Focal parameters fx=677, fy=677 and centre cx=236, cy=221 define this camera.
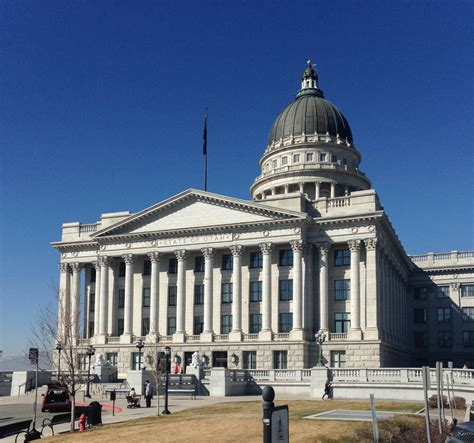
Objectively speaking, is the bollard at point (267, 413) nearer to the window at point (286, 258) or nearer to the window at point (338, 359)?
the window at point (338, 359)

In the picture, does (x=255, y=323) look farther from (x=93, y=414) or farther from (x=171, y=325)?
(x=93, y=414)

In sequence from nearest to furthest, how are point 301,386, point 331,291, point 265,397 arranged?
point 265,397
point 301,386
point 331,291

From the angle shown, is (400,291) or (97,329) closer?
(97,329)

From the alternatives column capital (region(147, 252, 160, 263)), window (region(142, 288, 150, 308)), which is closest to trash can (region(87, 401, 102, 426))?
column capital (region(147, 252, 160, 263))

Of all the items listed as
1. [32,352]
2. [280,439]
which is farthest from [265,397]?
[32,352]

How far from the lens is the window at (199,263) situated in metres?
76.0

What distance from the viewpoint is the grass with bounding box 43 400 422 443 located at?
25797mm

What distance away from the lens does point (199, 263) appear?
76438 millimetres

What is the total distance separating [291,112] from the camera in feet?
335

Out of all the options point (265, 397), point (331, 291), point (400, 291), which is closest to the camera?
point (265, 397)

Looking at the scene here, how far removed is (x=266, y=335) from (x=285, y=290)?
5.25m

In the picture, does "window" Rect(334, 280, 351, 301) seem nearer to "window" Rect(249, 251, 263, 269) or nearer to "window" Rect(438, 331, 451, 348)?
"window" Rect(249, 251, 263, 269)

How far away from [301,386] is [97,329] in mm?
32734

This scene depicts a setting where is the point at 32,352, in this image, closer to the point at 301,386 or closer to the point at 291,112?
the point at 301,386
